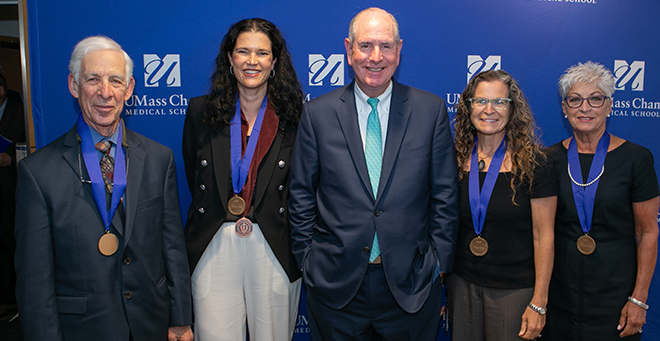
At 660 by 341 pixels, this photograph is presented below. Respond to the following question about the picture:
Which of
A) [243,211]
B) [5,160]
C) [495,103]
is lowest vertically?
[243,211]

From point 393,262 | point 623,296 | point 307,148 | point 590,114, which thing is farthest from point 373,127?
point 623,296

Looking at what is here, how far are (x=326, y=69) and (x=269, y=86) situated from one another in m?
0.97

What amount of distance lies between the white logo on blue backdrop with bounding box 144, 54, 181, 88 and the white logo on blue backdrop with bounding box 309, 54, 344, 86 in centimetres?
118

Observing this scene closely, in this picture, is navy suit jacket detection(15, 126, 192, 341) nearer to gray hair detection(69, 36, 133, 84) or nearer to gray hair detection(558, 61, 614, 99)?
gray hair detection(69, 36, 133, 84)

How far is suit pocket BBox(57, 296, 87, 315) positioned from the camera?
1.76 metres

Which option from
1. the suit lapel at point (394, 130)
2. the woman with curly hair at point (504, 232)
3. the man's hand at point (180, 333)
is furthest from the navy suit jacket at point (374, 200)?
the man's hand at point (180, 333)

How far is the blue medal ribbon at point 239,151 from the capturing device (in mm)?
2266

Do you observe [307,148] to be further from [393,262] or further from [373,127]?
[393,262]

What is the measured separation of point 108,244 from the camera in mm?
1814

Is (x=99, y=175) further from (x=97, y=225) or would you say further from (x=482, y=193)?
(x=482, y=193)

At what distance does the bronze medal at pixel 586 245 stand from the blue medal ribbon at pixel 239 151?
206 cm

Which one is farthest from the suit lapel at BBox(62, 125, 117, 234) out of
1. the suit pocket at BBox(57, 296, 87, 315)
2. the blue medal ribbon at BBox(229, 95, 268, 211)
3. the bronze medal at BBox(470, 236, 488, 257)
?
the bronze medal at BBox(470, 236, 488, 257)

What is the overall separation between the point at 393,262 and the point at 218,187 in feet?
3.61

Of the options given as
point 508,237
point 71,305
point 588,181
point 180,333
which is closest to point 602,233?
point 588,181
